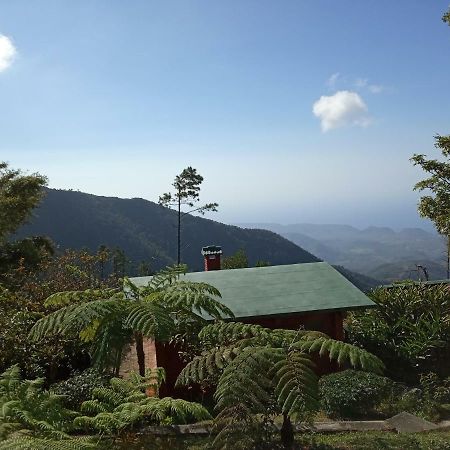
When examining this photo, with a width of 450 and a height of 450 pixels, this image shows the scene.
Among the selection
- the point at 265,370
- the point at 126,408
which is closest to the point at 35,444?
the point at 126,408

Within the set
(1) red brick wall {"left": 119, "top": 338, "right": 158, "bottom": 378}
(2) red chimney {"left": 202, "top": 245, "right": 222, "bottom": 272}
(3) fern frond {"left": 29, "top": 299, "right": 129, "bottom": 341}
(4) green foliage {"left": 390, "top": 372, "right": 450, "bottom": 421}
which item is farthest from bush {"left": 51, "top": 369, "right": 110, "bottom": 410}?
(2) red chimney {"left": 202, "top": 245, "right": 222, "bottom": 272}

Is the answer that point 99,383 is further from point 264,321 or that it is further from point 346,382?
point 346,382

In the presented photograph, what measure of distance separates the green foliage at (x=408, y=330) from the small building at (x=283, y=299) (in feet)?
5.41

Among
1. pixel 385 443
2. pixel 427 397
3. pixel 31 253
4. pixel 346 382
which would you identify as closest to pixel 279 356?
pixel 385 443

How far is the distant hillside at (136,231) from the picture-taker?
13675cm

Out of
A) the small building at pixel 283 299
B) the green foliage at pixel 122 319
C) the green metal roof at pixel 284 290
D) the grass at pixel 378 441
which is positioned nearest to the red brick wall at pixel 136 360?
the small building at pixel 283 299

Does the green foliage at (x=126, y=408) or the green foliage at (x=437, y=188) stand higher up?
the green foliage at (x=437, y=188)

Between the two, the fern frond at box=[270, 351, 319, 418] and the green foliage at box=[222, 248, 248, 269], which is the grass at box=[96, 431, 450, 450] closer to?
the fern frond at box=[270, 351, 319, 418]

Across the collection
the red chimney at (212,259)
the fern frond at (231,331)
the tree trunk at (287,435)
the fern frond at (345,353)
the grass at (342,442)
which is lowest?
the grass at (342,442)

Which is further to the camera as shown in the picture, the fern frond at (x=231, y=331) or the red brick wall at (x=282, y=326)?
the red brick wall at (x=282, y=326)

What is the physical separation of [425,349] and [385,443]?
5.17 metres

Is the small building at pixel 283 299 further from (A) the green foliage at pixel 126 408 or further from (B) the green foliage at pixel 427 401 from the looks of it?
(A) the green foliage at pixel 126 408

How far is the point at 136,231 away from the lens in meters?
149

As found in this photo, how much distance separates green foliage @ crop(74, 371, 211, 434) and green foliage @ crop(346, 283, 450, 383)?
6434 mm
